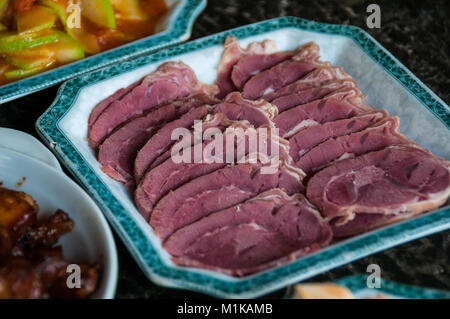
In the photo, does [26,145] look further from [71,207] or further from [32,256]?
[32,256]

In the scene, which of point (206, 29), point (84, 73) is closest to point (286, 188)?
point (84, 73)

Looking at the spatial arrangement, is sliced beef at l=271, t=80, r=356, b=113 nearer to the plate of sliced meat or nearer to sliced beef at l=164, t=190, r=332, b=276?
the plate of sliced meat

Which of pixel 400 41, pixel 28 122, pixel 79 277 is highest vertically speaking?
pixel 400 41

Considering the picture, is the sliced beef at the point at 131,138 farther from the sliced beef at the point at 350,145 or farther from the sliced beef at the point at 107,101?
the sliced beef at the point at 350,145

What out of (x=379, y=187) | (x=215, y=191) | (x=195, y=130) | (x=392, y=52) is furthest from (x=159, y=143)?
(x=392, y=52)

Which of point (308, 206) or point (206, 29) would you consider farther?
point (206, 29)

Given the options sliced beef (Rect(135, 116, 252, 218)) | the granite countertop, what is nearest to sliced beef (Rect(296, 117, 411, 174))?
sliced beef (Rect(135, 116, 252, 218))

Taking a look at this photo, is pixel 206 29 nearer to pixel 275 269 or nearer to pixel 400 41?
pixel 400 41
